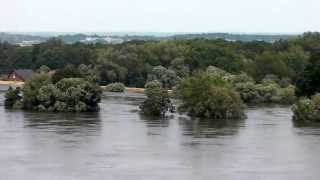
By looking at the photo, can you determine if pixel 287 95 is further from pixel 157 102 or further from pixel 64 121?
pixel 64 121

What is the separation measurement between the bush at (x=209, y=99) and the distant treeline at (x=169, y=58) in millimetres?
20594

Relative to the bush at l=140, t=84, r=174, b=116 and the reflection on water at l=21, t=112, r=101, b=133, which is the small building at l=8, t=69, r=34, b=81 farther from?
the bush at l=140, t=84, r=174, b=116

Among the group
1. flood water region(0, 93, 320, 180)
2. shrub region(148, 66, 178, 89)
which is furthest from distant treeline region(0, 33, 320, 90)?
flood water region(0, 93, 320, 180)

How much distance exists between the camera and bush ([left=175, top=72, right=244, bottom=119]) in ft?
153

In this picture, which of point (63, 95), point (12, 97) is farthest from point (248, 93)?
point (12, 97)

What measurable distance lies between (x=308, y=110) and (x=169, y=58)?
106 ft

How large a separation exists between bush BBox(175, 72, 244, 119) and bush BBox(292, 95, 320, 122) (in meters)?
3.10

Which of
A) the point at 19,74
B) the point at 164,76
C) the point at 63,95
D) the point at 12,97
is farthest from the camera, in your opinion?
the point at 19,74

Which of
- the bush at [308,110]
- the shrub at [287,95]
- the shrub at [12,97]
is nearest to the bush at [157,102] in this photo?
the bush at [308,110]

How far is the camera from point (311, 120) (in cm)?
4606

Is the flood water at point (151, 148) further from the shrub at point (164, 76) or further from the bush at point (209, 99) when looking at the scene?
the shrub at point (164, 76)

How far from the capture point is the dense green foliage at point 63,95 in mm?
49938

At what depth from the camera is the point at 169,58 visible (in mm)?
77438

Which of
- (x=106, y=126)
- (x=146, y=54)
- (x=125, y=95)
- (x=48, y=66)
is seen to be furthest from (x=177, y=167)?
(x=48, y=66)
